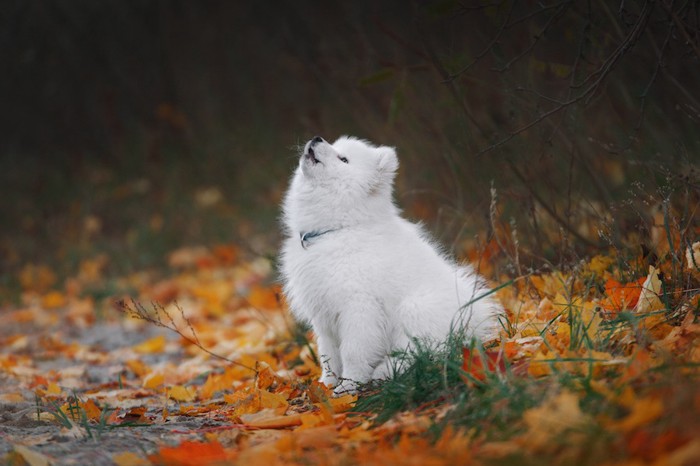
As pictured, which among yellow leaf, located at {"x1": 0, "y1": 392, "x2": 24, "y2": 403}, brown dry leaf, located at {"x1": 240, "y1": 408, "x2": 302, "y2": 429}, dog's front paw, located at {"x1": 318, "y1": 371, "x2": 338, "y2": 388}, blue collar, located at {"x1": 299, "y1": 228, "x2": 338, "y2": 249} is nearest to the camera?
brown dry leaf, located at {"x1": 240, "y1": 408, "x2": 302, "y2": 429}

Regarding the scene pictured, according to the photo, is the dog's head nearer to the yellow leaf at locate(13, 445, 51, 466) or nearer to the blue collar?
the blue collar

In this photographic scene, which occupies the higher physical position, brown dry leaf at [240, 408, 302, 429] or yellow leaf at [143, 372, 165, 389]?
yellow leaf at [143, 372, 165, 389]

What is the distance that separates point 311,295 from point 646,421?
1.92 metres

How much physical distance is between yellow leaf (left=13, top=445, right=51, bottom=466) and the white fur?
1342 mm

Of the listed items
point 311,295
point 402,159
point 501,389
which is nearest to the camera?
point 501,389

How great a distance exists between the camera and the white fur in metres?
3.46

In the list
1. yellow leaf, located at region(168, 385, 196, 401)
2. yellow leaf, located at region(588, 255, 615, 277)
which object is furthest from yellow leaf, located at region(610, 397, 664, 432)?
yellow leaf, located at region(168, 385, 196, 401)

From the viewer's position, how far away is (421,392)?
2.90 metres

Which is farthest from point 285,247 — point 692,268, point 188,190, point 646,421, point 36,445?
point 188,190

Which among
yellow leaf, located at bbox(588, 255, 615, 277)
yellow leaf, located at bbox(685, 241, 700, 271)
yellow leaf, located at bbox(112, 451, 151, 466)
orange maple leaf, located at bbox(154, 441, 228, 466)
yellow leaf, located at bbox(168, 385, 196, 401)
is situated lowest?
orange maple leaf, located at bbox(154, 441, 228, 466)

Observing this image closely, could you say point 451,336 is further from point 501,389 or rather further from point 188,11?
point 188,11

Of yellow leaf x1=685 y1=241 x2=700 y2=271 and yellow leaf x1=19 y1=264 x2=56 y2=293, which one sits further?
yellow leaf x1=19 y1=264 x2=56 y2=293

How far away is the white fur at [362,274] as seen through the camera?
346 cm

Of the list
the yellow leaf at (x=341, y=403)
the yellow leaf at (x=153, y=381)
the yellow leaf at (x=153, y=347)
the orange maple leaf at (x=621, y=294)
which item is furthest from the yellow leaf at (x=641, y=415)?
the yellow leaf at (x=153, y=347)
